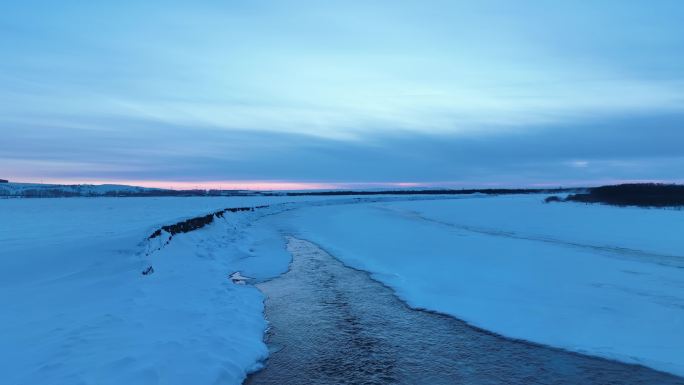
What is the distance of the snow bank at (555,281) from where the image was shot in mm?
7539

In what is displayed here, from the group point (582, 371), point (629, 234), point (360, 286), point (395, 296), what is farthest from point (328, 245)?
point (582, 371)

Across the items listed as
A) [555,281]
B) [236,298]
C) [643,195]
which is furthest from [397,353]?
[643,195]

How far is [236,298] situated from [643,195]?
44.1 metres

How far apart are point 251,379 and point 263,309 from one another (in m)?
3.52

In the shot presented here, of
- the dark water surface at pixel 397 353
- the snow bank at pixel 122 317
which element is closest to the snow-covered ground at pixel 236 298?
the snow bank at pixel 122 317

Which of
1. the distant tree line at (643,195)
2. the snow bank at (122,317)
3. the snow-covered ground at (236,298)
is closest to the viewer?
the snow bank at (122,317)

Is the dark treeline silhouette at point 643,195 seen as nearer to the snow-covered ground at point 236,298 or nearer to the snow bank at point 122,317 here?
the snow-covered ground at point 236,298

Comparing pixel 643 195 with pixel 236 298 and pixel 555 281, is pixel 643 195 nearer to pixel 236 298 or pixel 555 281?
pixel 555 281

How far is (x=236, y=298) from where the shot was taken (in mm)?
10102

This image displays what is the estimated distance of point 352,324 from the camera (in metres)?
8.55

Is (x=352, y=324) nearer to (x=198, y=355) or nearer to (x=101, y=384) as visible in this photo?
(x=198, y=355)

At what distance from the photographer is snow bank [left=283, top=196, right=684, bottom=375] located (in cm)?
754

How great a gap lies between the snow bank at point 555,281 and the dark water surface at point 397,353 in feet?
1.74

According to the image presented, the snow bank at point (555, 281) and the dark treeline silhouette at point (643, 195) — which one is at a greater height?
the dark treeline silhouette at point (643, 195)
